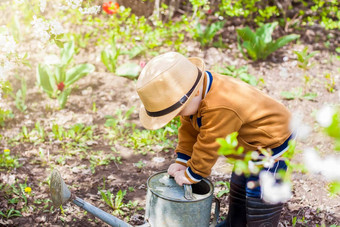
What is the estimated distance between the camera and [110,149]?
3.19 meters

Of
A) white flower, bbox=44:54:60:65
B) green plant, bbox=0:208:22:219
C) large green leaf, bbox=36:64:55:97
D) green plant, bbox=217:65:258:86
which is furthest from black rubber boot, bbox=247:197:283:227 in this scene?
white flower, bbox=44:54:60:65

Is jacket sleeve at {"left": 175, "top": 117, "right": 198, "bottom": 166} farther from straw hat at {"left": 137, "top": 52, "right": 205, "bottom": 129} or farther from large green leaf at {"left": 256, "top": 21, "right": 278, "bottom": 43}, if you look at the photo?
large green leaf at {"left": 256, "top": 21, "right": 278, "bottom": 43}

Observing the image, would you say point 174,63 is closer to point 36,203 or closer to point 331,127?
point 331,127

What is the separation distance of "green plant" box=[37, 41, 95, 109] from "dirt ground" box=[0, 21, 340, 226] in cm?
13

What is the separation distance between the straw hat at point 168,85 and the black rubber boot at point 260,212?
2.25 feet

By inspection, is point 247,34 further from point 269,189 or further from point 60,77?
point 269,189

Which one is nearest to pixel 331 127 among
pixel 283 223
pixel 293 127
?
Answer: pixel 293 127

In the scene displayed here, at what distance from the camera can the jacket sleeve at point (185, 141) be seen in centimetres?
207

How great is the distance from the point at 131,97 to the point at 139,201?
5.12ft

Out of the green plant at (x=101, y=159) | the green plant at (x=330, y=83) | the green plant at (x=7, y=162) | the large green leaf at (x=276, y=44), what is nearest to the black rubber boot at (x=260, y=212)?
the green plant at (x=101, y=159)

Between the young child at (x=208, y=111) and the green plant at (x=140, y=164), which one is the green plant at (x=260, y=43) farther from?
the young child at (x=208, y=111)

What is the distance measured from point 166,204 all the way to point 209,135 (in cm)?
39

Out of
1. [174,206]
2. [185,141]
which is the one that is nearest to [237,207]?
[185,141]

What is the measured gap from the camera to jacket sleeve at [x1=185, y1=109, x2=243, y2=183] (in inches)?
67.8
